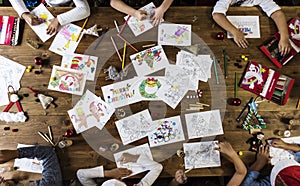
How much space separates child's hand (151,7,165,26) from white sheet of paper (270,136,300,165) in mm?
1296

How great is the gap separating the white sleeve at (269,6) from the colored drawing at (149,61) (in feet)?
2.89

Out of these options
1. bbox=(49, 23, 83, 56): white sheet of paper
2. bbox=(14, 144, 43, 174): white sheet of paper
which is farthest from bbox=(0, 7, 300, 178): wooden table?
bbox=(14, 144, 43, 174): white sheet of paper

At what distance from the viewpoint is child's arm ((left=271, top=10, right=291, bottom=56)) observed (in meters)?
2.41

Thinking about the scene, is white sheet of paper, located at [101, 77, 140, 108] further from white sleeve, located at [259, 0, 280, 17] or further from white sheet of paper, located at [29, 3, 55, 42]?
white sleeve, located at [259, 0, 280, 17]

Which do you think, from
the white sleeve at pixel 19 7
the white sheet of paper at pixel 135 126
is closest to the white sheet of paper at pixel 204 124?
the white sheet of paper at pixel 135 126

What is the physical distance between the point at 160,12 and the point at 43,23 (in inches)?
35.8

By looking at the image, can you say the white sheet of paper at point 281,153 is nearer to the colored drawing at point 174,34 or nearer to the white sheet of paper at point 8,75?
the colored drawing at point 174,34

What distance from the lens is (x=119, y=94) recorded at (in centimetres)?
234

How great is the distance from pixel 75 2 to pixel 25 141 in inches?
43.6

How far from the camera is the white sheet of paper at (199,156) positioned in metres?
2.31

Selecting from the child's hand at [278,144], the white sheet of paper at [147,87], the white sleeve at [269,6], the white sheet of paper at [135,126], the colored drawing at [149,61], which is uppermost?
the white sleeve at [269,6]

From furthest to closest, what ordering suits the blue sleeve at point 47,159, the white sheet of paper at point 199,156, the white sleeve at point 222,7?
the white sleeve at point 222,7
the white sheet of paper at point 199,156
the blue sleeve at point 47,159

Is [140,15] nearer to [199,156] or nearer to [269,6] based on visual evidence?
[269,6]

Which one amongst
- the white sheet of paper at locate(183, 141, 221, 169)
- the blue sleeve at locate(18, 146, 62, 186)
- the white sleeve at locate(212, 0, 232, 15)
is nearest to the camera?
the blue sleeve at locate(18, 146, 62, 186)
